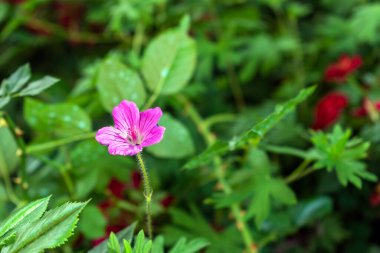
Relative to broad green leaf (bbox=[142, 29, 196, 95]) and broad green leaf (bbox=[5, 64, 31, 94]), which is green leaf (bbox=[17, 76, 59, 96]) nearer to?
broad green leaf (bbox=[5, 64, 31, 94])

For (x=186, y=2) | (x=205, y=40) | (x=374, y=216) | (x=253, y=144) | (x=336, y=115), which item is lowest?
(x=374, y=216)

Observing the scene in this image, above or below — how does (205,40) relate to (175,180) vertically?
above

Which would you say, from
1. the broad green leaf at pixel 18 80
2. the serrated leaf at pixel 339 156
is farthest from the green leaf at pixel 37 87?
the serrated leaf at pixel 339 156

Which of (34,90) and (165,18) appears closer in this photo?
(34,90)

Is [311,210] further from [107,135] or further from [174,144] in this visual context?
[107,135]

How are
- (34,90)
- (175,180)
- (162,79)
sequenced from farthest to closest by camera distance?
(175,180) < (162,79) < (34,90)

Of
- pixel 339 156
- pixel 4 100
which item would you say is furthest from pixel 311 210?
pixel 4 100

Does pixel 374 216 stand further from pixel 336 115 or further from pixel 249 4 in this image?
pixel 249 4

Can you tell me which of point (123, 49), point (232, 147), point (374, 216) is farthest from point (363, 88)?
point (232, 147)

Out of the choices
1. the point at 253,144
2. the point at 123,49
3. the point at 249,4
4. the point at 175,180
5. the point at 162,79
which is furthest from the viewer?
the point at 249,4
